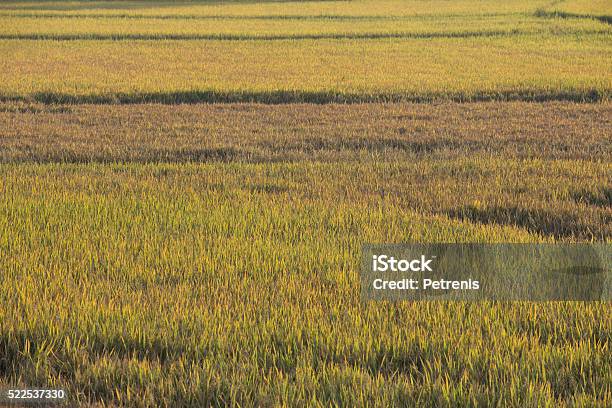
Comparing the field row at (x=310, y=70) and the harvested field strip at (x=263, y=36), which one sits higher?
the harvested field strip at (x=263, y=36)

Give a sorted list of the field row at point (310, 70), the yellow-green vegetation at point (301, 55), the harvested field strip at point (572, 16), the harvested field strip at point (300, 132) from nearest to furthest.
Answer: the harvested field strip at point (300, 132), the field row at point (310, 70), the yellow-green vegetation at point (301, 55), the harvested field strip at point (572, 16)

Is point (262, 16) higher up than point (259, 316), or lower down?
higher up

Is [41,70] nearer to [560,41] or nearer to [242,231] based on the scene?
[242,231]

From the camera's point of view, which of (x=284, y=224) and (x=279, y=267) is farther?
(x=284, y=224)

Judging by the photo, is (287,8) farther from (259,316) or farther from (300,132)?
(259,316)

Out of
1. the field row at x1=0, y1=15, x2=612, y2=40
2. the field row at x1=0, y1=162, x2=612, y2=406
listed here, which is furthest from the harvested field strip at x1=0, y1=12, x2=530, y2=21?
the field row at x1=0, y1=162, x2=612, y2=406

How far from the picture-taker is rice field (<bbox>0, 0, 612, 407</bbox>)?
3.13m

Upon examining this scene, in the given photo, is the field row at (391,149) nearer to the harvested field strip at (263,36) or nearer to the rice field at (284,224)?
the rice field at (284,224)

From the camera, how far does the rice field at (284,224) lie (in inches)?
123

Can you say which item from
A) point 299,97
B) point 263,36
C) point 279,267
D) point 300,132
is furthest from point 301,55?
point 279,267

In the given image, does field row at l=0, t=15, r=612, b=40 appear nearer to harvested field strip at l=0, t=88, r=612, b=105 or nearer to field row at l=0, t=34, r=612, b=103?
field row at l=0, t=34, r=612, b=103

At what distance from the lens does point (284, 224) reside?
5.49 m

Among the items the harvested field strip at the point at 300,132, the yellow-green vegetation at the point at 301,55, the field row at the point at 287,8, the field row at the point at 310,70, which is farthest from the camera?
the field row at the point at 287,8

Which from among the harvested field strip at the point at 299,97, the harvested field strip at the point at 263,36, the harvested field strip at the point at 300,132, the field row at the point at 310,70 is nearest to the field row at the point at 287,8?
the harvested field strip at the point at 263,36
